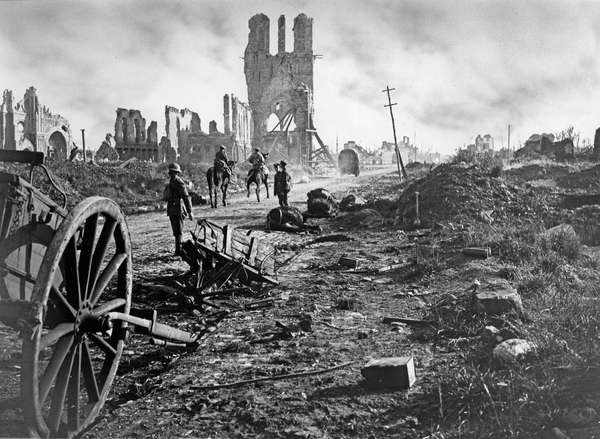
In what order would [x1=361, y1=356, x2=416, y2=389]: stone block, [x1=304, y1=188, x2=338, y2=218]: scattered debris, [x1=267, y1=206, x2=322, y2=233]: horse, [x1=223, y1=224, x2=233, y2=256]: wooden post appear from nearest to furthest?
[x1=361, y1=356, x2=416, y2=389]: stone block
[x1=223, y1=224, x2=233, y2=256]: wooden post
[x1=267, y1=206, x2=322, y2=233]: horse
[x1=304, y1=188, x2=338, y2=218]: scattered debris

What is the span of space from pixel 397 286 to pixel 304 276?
139cm

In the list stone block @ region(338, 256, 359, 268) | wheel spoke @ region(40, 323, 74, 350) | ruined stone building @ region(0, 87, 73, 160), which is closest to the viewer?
wheel spoke @ region(40, 323, 74, 350)

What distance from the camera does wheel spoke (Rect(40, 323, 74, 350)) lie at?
2244mm

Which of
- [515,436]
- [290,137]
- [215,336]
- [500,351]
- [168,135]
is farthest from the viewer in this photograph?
[290,137]

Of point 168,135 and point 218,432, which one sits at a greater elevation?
point 168,135

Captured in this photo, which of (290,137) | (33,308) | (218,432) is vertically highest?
(290,137)

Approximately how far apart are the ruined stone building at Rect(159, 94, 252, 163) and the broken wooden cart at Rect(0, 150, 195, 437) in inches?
1545

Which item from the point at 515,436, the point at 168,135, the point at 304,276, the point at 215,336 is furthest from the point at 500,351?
the point at 168,135

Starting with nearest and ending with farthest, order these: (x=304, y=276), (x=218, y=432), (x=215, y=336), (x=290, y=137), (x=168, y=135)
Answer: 1. (x=218, y=432)
2. (x=215, y=336)
3. (x=304, y=276)
4. (x=168, y=135)
5. (x=290, y=137)

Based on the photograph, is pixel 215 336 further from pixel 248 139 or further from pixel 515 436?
pixel 248 139

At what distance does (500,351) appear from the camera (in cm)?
374

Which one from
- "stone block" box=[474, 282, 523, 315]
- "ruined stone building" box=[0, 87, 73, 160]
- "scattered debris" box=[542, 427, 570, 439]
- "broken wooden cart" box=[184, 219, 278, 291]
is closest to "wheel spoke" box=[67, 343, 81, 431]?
"scattered debris" box=[542, 427, 570, 439]

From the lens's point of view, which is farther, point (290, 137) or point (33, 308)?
point (290, 137)

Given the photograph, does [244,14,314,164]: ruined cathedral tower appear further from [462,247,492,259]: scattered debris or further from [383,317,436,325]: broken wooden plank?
[383,317,436,325]: broken wooden plank
